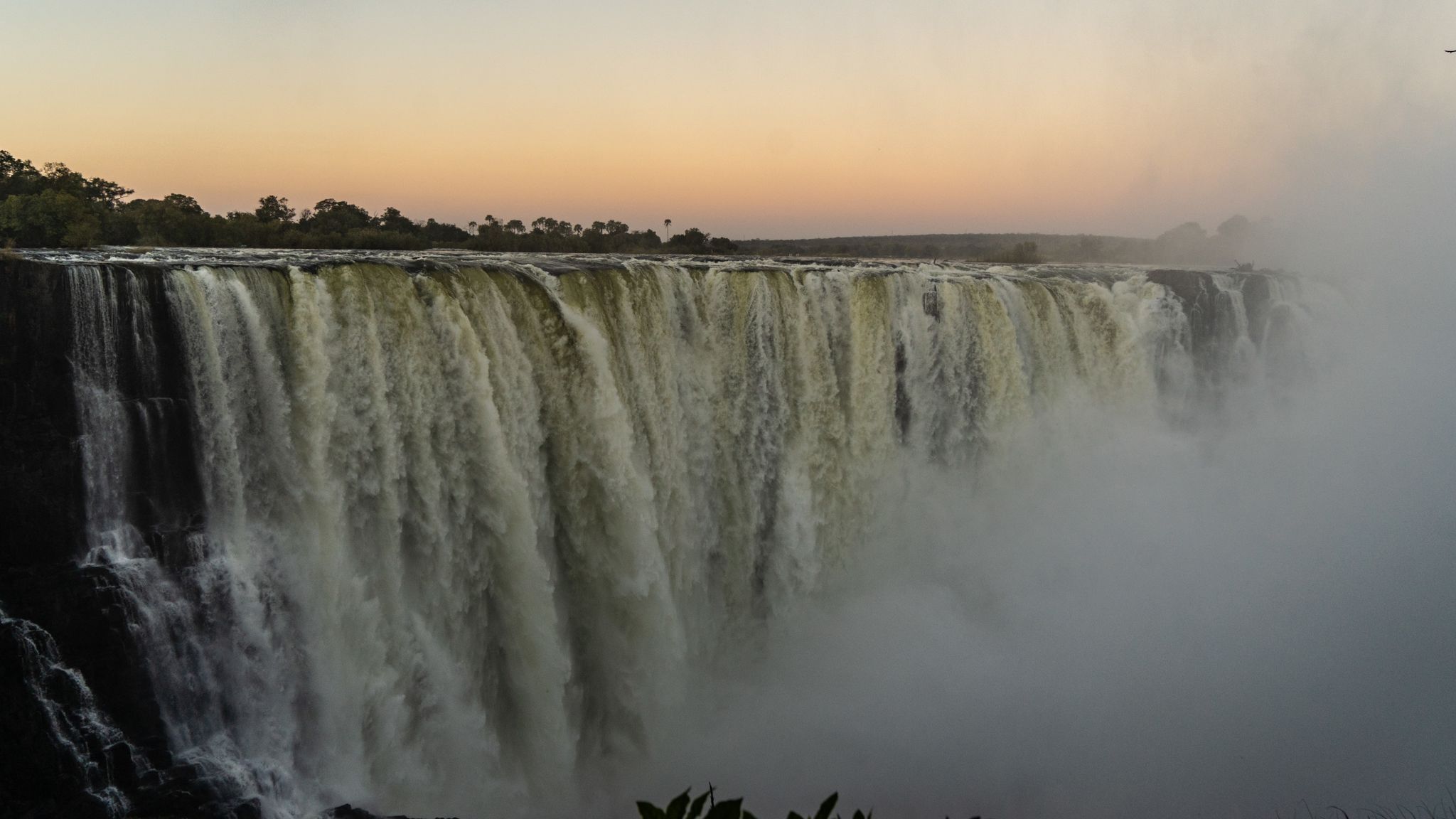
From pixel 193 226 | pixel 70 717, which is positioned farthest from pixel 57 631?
pixel 193 226

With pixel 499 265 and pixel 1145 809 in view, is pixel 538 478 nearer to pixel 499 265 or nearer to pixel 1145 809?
pixel 499 265

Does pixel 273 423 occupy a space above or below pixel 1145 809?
above

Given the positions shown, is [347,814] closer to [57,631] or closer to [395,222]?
[57,631]

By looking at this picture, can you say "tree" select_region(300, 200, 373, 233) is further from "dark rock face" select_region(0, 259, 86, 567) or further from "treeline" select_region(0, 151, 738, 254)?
"dark rock face" select_region(0, 259, 86, 567)

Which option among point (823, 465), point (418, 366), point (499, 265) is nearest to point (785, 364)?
point (823, 465)

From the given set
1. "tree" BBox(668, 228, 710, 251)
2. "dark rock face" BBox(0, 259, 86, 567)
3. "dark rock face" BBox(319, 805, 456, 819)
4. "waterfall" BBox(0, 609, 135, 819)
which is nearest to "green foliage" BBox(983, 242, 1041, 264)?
"tree" BBox(668, 228, 710, 251)

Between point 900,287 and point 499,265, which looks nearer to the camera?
point 499,265

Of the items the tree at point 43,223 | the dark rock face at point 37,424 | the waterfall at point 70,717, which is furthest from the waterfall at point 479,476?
the tree at point 43,223

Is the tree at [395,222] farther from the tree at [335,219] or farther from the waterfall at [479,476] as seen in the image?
the waterfall at [479,476]

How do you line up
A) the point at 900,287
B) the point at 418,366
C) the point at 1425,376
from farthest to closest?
the point at 1425,376 → the point at 900,287 → the point at 418,366
